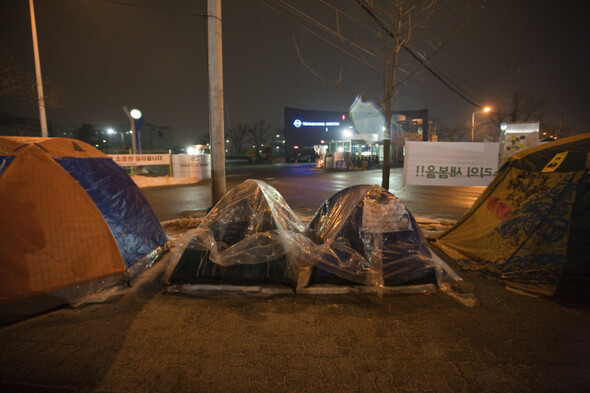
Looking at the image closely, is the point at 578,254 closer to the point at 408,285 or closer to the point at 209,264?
the point at 408,285

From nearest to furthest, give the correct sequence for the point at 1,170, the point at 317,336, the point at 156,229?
the point at 317,336
the point at 1,170
the point at 156,229

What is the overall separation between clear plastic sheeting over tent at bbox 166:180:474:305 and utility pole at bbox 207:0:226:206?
273 cm

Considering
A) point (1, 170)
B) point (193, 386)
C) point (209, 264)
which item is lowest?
point (193, 386)

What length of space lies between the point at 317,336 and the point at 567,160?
157 inches

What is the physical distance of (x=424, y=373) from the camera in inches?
89.0

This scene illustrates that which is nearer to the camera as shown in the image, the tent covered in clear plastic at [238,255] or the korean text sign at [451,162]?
the tent covered in clear plastic at [238,255]

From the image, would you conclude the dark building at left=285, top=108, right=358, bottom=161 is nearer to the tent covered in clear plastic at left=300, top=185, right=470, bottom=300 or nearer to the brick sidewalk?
the tent covered in clear plastic at left=300, top=185, right=470, bottom=300

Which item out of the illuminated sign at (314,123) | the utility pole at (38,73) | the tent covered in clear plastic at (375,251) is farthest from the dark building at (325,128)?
the tent covered in clear plastic at (375,251)

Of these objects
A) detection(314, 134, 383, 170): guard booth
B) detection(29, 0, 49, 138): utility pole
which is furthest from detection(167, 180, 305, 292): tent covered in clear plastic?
detection(314, 134, 383, 170): guard booth

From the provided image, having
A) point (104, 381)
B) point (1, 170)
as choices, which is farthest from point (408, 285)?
point (1, 170)

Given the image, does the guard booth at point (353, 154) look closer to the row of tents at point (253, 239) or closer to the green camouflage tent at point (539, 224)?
the green camouflage tent at point (539, 224)

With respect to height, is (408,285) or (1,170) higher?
(1,170)

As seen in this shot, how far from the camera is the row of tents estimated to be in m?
3.13

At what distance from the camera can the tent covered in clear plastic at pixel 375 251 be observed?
11.6 feet
